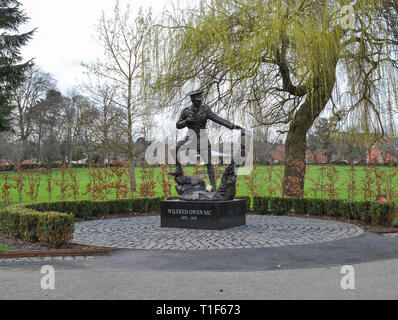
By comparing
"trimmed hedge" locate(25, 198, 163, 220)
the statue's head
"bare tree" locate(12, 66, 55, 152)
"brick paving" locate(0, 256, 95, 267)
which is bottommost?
"brick paving" locate(0, 256, 95, 267)

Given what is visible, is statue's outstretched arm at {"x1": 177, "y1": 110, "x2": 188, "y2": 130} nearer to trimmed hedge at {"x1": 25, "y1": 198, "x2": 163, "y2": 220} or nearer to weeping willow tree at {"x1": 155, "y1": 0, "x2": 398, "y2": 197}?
weeping willow tree at {"x1": 155, "y1": 0, "x2": 398, "y2": 197}

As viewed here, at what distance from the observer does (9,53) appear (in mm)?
20219

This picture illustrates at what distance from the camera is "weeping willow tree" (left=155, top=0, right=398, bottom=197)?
9.62m

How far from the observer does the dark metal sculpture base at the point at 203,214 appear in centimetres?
1017

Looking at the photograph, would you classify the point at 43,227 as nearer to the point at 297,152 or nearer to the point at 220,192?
the point at 220,192

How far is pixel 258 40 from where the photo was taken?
9.98m

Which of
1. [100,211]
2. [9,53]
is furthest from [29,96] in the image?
[100,211]

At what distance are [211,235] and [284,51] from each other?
4767 mm

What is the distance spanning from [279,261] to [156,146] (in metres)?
17.2

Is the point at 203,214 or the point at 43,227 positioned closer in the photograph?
the point at 43,227

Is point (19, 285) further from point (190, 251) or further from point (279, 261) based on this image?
point (279, 261)

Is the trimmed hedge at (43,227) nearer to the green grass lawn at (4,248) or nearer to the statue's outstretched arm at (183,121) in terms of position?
the green grass lawn at (4,248)

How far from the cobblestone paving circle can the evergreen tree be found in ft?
32.8

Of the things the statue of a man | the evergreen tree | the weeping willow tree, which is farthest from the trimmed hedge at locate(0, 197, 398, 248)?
the evergreen tree
